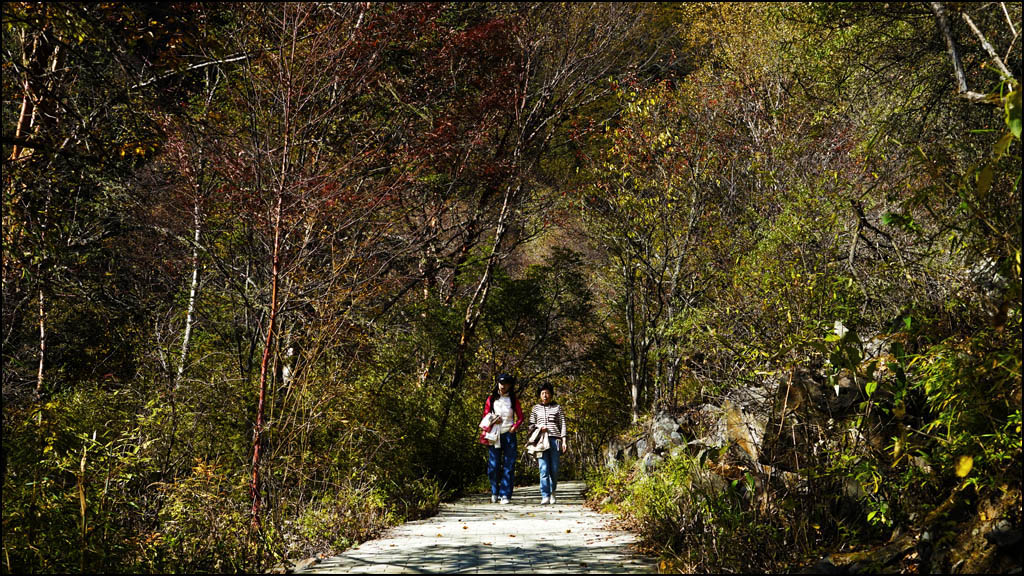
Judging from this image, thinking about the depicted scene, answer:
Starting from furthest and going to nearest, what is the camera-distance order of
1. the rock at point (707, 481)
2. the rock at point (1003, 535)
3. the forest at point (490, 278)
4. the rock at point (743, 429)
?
1. the rock at point (743, 429)
2. the rock at point (707, 481)
3. the forest at point (490, 278)
4. the rock at point (1003, 535)

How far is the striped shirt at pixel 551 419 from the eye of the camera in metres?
10.4

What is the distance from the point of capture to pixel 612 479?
10.5 m

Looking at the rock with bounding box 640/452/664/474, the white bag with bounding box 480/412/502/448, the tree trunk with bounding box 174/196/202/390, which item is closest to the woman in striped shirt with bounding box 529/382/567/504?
the white bag with bounding box 480/412/502/448

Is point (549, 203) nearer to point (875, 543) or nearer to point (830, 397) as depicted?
point (830, 397)

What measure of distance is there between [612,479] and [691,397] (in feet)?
14.2

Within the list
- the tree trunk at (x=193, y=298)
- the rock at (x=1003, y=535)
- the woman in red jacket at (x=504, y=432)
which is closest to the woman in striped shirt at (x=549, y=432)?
the woman in red jacket at (x=504, y=432)

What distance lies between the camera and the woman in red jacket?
34.0ft

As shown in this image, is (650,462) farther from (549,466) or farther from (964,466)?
(964,466)

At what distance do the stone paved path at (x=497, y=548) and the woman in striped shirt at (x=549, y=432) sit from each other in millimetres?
1189

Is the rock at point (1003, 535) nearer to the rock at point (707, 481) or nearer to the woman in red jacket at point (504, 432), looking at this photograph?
the rock at point (707, 481)

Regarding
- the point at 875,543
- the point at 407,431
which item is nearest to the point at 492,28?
the point at 407,431

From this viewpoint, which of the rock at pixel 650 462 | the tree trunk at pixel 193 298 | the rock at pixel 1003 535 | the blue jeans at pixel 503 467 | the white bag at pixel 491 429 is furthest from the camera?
the blue jeans at pixel 503 467

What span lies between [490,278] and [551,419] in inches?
142

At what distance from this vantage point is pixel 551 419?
10.5 m
